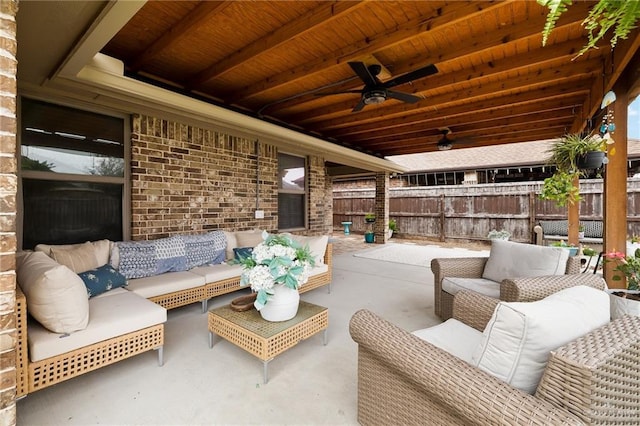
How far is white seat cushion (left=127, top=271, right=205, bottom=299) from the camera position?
9.14ft

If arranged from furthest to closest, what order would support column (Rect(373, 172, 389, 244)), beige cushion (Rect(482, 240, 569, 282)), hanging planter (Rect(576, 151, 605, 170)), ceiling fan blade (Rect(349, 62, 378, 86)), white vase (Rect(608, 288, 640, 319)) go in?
support column (Rect(373, 172, 389, 244)) → hanging planter (Rect(576, 151, 605, 170)) → ceiling fan blade (Rect(349, 62, 378, 86)) → beige cushion (Rect(482, 240, 569, 282)) → white vase (Rect(608, 288, 640, 319))

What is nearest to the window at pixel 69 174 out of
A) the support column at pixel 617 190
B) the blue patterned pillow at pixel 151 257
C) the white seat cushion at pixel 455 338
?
the blue patterned pillow at pixel 151 257

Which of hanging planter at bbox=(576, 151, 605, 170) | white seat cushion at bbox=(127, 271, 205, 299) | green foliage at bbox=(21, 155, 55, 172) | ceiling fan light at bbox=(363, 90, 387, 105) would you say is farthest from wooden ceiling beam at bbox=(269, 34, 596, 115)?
green foliage at bbox=(21, 155, 55, 172)

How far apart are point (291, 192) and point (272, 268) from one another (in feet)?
12.7

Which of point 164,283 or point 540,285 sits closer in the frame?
point 540,285

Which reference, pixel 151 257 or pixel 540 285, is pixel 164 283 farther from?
pixel 540 285

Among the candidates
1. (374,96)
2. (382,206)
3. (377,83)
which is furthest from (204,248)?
(382,206)

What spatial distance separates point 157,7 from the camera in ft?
7.95

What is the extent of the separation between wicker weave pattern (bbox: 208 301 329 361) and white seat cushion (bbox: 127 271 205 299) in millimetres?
824

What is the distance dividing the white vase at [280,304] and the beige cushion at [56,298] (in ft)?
3.92

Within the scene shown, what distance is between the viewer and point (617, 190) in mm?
3314

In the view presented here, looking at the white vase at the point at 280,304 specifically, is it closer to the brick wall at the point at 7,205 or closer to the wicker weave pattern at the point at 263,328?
the wicker weave pattern at the point at 263,328

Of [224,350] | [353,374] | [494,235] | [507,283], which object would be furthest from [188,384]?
[494,235]

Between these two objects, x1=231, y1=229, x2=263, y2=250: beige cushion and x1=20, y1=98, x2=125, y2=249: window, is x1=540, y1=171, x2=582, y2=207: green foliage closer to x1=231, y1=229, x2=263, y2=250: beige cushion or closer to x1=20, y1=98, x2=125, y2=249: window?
x1=231, y1=229, x2=263, y2=250: beige cushion
